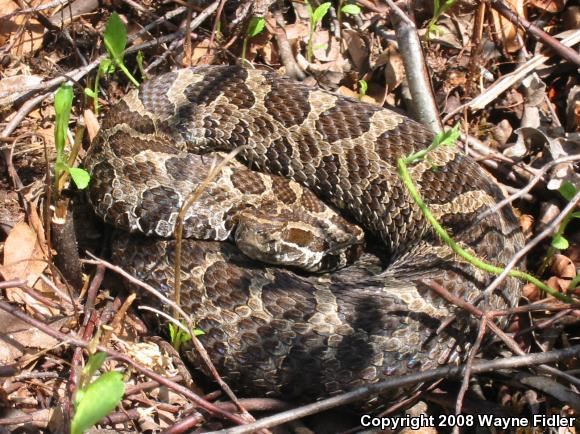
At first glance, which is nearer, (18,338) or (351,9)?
(18,338)

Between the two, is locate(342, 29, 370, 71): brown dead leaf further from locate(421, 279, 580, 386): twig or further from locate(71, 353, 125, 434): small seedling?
locate(71, 353, 125, 434): small seedling

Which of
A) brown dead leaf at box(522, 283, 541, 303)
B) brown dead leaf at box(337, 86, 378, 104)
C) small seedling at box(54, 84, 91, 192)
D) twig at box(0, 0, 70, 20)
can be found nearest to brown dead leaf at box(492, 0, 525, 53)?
brown dead leaf at box(337, 86, 378, 104)

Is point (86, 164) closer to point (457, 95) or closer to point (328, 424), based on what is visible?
point (328, 424)

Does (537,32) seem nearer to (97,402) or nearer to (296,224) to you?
(296,224)

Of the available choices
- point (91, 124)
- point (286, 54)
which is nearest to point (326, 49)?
point (286, 54)

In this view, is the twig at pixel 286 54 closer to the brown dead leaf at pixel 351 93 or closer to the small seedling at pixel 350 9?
the brown dead leaf at pixel 351 93

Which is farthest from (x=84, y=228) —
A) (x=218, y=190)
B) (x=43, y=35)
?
(x=43, y=35)
